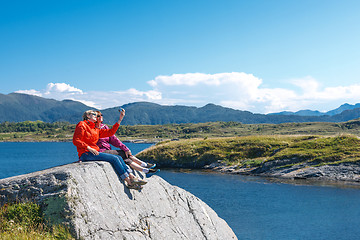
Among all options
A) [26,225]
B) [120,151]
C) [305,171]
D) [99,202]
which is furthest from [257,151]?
[26,225]

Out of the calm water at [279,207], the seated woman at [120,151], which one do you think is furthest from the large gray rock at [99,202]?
the calm water at [279,207]

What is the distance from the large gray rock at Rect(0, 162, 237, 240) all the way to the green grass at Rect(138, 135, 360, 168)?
6357 centimetres

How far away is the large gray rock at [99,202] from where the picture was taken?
9422mm

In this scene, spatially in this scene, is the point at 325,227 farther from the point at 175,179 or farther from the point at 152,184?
the point at 175,179

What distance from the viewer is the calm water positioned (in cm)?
3406

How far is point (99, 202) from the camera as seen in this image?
33.7 ft

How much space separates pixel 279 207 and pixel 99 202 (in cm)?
3946

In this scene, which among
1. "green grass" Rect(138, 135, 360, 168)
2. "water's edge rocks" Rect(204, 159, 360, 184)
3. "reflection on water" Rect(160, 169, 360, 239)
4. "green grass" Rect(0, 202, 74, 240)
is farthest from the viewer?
"green grass" Rect(138, 135, 360, 168)

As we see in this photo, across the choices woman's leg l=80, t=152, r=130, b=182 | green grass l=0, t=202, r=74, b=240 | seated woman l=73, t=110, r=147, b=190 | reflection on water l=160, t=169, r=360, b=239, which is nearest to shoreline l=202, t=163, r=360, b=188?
reflection on water l=160, t=169, r=360, b=239

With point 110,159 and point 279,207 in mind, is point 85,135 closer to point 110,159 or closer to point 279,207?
point 110,159

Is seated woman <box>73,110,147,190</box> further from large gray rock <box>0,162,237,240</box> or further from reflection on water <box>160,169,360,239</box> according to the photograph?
reflection on water <box>160,169,360,239</box>

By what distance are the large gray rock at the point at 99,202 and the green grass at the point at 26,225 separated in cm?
23

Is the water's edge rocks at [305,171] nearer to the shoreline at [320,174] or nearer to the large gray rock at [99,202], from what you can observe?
the shoreline at [320,174]

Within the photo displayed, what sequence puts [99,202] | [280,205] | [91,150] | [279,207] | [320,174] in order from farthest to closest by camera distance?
[320,174], [280,205], [279,207], [91,150], [99,202]
